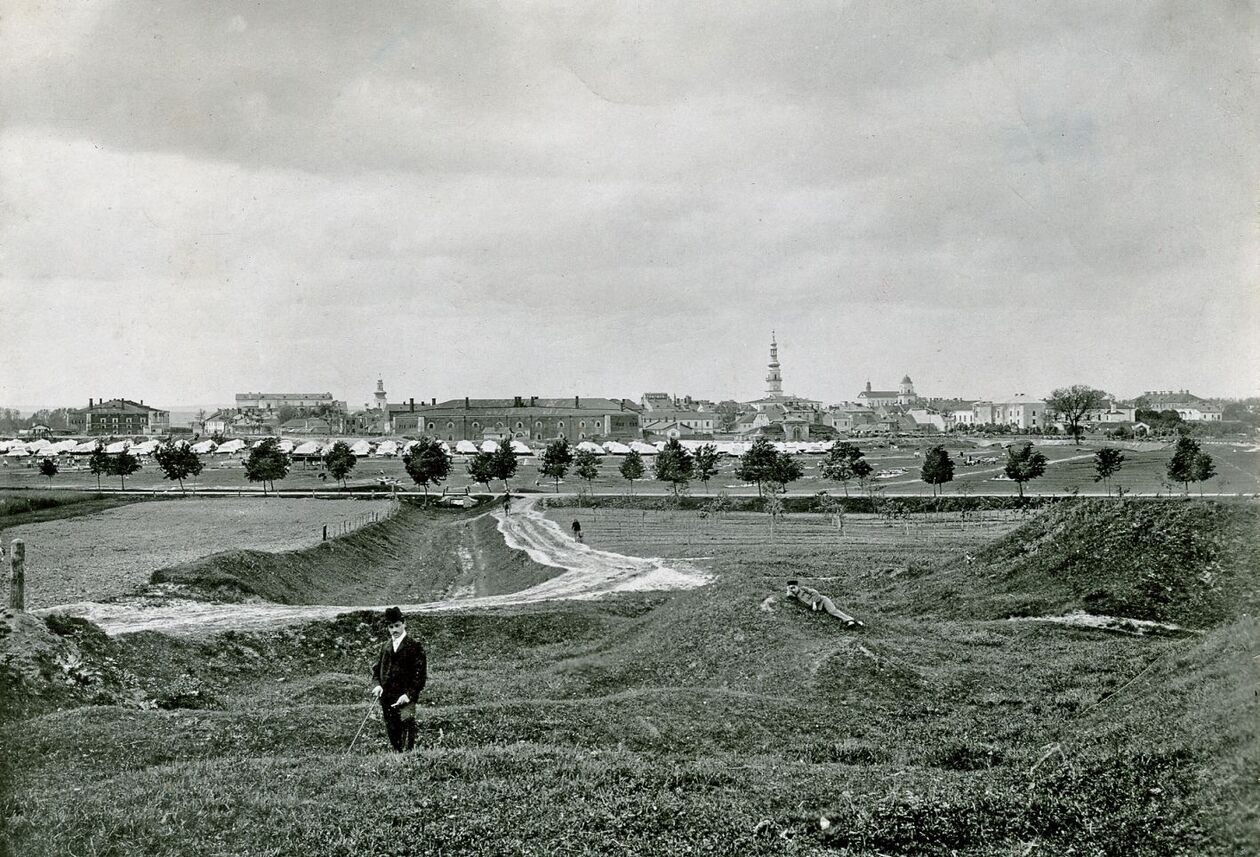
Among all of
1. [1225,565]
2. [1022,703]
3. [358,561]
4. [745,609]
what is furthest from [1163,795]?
[358,561]

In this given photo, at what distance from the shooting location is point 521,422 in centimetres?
16200

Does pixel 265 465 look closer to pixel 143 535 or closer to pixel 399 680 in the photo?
pixel 143 535

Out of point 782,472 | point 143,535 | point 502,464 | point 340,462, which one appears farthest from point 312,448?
point 782,472

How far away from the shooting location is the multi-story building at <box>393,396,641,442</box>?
161 m

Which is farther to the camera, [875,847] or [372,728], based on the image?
[372,728]

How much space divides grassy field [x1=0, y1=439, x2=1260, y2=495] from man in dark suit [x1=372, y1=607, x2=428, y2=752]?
6435 cm

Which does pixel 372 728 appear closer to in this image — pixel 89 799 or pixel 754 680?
pixel 89 799

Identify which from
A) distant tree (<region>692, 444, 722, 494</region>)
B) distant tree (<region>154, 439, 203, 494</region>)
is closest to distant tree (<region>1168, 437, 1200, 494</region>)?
distant tree (<region>692, 444, 722, 494</region>)

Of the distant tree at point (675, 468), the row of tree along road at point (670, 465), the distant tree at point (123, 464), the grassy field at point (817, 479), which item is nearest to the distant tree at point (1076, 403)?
the grassy field at point (817, 479)

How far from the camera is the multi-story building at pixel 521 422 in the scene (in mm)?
161000

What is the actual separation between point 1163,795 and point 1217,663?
5245 mm

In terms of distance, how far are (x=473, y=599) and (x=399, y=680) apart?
19.7m

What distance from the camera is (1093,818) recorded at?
761 centimetres

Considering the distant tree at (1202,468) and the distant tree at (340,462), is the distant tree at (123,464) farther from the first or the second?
the distant tree at (1202,468)
